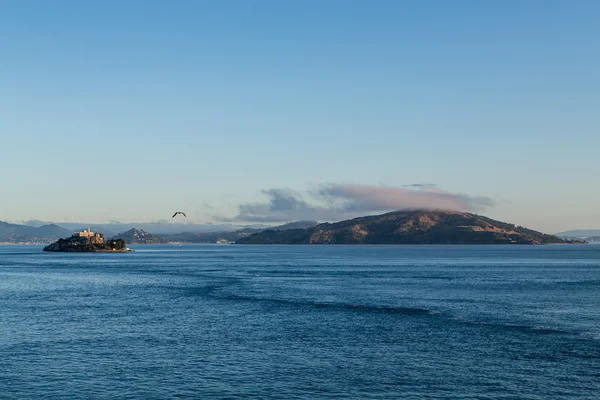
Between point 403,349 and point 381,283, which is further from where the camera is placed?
point 381,283

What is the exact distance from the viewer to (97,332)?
7112cm

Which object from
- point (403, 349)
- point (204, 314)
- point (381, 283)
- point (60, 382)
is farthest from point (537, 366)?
point (381, 283)

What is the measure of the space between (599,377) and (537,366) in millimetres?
5299

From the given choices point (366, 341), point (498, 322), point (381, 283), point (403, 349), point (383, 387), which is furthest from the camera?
point (381, 283)

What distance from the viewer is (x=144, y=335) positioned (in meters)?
69.4

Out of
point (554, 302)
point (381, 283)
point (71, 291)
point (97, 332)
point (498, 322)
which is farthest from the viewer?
point (381, 283)

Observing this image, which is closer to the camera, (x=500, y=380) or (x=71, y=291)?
(x=500, y=380)

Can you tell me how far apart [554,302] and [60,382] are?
3080 inches

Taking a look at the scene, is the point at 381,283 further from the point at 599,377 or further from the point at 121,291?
the point at 599,377

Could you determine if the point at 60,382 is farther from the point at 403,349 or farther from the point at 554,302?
the point at 554,302

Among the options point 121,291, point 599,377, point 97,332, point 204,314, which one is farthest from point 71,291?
point 599,377

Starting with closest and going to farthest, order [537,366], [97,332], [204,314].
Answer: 1. [537,366]
2. [97,332]
3. [204,314]

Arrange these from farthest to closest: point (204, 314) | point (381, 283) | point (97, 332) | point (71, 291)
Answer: point (381, 283) → point (71, 291) → point (204, 314) → point (97, 332)

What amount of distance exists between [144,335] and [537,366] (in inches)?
1627
